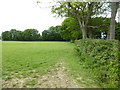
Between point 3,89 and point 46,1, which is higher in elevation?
point 46,1

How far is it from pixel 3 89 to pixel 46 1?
31.0ft

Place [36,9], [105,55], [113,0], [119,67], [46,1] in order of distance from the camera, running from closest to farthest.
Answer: [119,67] → [105,55] → [113,0] → [46,1] → [36,9]

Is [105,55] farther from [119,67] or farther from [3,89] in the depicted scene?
[3,89]

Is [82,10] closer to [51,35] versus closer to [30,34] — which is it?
[51,35]

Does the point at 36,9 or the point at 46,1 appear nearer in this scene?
the point at 46,1

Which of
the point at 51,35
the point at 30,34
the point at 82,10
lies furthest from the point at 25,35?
the point at 82,10

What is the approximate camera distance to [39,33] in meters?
42.3

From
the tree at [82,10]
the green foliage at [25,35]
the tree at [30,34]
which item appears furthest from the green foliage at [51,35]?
the tree at [82,10]

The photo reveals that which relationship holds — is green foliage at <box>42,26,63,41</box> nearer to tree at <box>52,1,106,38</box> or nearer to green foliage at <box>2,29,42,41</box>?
green foliage at <box>2,29,42,41</box>

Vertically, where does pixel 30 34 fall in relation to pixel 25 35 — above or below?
above

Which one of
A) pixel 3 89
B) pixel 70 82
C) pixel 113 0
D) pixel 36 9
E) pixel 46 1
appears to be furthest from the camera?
pixel 36 9

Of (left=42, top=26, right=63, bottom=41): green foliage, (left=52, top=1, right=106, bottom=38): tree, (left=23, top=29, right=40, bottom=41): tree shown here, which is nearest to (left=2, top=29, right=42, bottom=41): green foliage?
(left=23, top=29, right=40, bottom=41): tree

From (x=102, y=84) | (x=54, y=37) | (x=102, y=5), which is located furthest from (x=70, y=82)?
(x=54, y=37)

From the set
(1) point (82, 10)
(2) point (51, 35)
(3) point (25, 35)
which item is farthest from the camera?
(2) point (51, 35)
